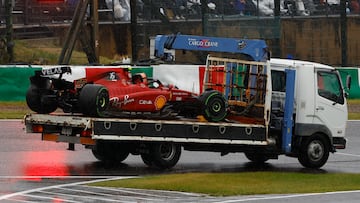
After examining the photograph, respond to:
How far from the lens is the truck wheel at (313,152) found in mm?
20578

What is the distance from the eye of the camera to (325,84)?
68.1ft

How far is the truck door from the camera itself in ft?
67.6

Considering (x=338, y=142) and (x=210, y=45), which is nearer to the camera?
(x=210, y=45)

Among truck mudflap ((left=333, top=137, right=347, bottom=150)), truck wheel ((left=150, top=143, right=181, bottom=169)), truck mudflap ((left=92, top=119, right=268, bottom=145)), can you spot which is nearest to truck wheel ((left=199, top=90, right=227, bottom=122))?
truck mudflap ((left=92, top=119, right=268, bottom=145))

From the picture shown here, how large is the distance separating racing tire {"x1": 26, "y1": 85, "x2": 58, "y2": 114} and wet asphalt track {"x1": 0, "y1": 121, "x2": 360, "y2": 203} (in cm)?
103

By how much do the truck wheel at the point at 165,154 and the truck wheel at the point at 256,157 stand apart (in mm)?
1924

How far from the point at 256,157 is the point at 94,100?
4.45 m

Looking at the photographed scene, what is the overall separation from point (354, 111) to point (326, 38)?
11.8ft

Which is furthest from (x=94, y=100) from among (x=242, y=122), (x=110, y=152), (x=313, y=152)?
(x=313, y=152)

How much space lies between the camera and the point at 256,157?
2109 cm

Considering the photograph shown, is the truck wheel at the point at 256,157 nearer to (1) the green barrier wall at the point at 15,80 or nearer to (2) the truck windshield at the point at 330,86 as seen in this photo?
(2) the truck windshield at the point at 330,86

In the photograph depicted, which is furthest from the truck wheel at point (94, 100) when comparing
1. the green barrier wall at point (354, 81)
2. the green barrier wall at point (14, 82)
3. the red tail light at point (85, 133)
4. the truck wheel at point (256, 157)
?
the green barrier wall at point (354, 81)

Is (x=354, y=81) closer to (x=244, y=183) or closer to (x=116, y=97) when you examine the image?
(x=116, y=97)

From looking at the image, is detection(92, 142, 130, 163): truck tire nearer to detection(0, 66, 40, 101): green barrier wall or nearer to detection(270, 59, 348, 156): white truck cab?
detection(270, 59, 348, 156): white truck cab
